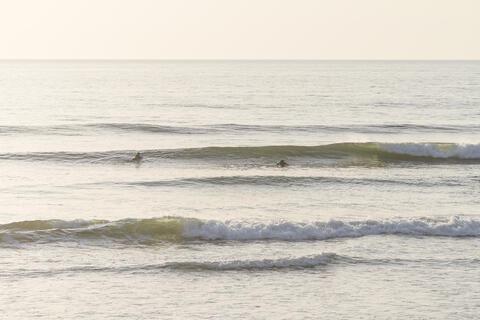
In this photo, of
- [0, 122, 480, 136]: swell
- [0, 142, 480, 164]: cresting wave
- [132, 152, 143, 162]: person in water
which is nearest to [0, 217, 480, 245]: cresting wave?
[132, 152, 143, 162]: person in water

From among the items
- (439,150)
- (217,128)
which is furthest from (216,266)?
(217,128)

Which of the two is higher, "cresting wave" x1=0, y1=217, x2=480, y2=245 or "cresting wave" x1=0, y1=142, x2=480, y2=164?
"cresting wave" x1=0, y1=142, x2=480, y2=164

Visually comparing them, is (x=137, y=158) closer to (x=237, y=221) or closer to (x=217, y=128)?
(x=217, y=128)

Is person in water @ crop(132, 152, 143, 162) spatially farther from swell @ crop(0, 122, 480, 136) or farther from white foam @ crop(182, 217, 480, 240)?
white foam @ crop(182, 217, 480, 240)

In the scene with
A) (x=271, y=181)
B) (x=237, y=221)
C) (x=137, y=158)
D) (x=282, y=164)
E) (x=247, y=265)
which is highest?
(x=137, y=158)

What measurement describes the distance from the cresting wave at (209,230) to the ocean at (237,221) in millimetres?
52

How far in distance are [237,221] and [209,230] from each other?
90 centimetres

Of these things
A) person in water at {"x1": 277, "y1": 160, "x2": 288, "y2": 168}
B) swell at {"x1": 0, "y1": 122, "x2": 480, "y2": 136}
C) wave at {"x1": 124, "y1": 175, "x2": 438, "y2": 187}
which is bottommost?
wave at {"x1": 124, "y1": 175, "x2": 438, "y2": 187}

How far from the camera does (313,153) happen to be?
3359cm

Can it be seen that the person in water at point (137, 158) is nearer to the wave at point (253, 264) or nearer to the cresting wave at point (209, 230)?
the cresting wave at point (209, 230)

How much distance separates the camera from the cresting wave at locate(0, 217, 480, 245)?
719 inches

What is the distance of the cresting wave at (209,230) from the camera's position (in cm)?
1825

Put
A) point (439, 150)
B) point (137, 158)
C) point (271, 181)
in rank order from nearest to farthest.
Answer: point (271, 181)
point (137, 158)
point (439, 150)

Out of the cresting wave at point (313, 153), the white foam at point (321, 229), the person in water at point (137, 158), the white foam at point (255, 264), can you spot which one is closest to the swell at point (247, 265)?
the white foam at point (255, 264)
